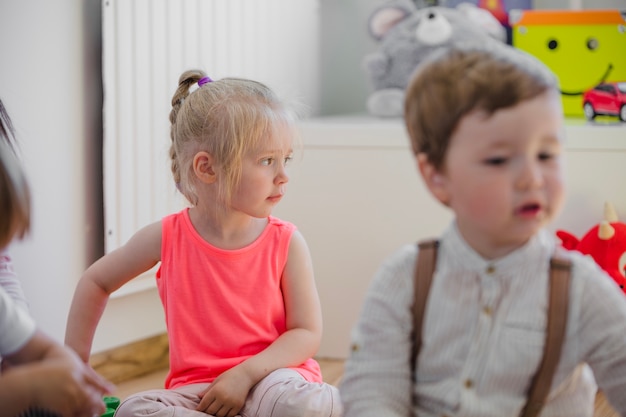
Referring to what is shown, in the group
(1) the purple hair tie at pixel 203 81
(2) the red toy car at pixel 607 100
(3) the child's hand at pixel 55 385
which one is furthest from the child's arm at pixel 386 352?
(2) the red toy car at pixel 607 100

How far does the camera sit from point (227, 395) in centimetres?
127

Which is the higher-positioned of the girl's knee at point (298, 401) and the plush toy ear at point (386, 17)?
the plush toy ear at point (386, 17)

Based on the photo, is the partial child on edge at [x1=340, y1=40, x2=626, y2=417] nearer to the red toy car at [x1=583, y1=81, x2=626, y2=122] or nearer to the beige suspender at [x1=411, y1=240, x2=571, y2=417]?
the beige suspender at [x1=411, y1=240, x2=571, y2=417]

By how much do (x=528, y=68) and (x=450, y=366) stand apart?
304mm

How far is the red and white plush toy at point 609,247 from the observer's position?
5.92ft

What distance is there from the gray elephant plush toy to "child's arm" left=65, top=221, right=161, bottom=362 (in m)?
1.01

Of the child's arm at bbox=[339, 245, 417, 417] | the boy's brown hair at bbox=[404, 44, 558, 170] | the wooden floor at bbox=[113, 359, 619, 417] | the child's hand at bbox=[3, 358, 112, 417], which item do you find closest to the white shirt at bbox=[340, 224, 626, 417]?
the child's arm at bbox=[339, 245, 417, 417]

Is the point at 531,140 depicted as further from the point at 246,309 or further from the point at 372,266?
the point at 372,266

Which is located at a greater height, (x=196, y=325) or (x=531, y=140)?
(x=531, y=140)

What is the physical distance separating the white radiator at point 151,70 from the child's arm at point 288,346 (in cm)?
51

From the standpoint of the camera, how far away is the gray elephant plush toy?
219 cm

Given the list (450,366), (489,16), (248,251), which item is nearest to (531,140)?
(450,366)

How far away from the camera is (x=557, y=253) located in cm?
92

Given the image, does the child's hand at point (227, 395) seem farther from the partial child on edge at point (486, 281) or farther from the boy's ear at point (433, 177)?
the boy's ear at point (433, 177)
